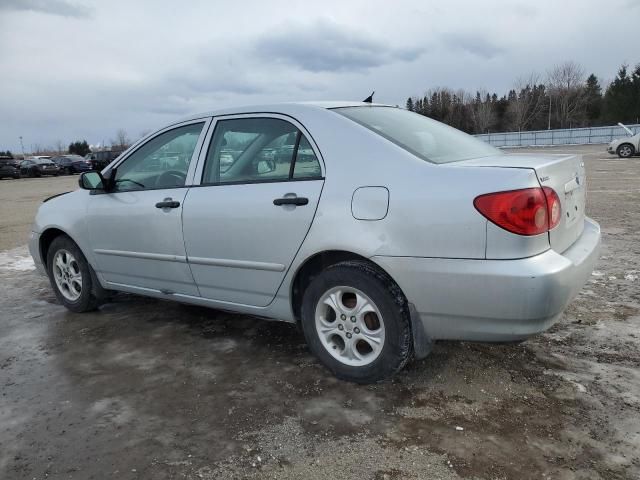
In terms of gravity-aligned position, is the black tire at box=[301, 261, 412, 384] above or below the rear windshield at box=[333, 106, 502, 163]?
below

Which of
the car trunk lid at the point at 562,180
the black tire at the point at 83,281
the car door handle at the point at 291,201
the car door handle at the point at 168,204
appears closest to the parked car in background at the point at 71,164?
the black tire at the point at 83,281

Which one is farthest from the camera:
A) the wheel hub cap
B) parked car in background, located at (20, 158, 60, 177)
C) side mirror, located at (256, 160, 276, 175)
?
parked car in background, located at (20, 158, 60, 177)

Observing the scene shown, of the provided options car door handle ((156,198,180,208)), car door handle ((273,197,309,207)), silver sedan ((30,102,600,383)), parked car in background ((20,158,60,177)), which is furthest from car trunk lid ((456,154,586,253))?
parked car in background ((20,158,60,177))

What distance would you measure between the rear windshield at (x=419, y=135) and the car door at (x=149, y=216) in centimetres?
120

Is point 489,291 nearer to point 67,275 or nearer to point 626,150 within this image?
point 67,275

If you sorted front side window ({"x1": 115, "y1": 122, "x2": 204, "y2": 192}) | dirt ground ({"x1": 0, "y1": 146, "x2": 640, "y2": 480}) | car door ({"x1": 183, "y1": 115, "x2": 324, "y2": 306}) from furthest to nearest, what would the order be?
front side window ({"x1": 115, "y1": 122, "x2": 204, "y2": 192}), car door ({"x1": 183, "y1": 115, "x2": 324, "y2": 306}), dirt ground ({"x1": 0, "y1": 146, "x2": 640, "y2": 480})

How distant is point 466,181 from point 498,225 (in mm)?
276

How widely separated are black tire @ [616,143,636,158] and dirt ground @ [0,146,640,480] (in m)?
21.0

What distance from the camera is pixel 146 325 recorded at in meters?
4.39

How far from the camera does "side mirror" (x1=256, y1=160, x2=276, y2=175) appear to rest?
3.37m

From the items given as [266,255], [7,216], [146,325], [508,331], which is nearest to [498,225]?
[508,331]

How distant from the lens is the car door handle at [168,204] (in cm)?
371

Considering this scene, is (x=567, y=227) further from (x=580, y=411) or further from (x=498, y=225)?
(x=580, y=411)

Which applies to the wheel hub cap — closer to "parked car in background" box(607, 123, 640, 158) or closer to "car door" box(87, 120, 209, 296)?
"car door" box(87, 120, 209, 296)
